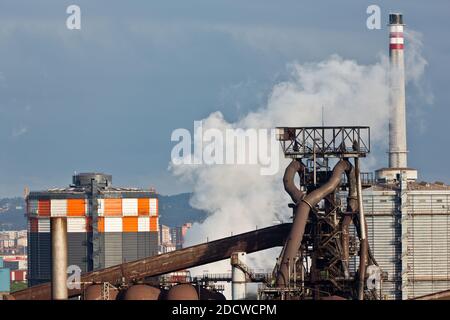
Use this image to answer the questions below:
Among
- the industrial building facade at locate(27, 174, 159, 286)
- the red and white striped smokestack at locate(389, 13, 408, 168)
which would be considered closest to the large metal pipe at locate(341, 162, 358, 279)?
the industrial building facade at locate(27, 174, 159, 286)

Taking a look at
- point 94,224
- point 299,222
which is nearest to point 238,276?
point 299,222

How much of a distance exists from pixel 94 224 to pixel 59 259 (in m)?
86.6

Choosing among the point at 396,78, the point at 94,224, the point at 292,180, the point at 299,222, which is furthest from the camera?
the point at 396,78

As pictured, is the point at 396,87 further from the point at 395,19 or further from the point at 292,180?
the point at 292,180

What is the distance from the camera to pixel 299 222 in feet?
330

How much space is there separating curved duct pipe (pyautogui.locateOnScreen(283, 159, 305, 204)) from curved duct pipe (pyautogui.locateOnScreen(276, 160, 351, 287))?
0.79 m

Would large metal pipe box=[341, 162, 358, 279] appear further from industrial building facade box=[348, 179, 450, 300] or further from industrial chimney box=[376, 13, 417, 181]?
industrial chimney box=[376, 13, 417, 181]

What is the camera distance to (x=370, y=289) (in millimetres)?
103000

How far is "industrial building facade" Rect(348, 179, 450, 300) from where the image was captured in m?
137

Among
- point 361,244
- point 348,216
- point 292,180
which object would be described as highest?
point 292,180

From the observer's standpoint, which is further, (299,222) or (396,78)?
(396,78)

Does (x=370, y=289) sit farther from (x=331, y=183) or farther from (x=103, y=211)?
(x=103, y=211)

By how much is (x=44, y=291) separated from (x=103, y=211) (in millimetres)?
70026
